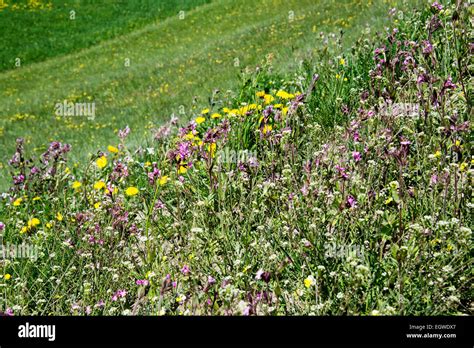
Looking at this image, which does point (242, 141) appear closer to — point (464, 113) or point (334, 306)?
point (464, 113)

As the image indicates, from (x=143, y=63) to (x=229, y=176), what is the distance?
1695 centimetres

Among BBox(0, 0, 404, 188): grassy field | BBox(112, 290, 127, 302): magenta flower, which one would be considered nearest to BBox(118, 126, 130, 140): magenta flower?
BBox(112, 290, 127, 302): magenta flower

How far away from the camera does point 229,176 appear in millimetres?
3971

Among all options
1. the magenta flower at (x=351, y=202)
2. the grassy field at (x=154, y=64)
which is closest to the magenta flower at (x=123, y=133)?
the magenta flower at (x=351, y=202)

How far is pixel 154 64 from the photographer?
19.4 m

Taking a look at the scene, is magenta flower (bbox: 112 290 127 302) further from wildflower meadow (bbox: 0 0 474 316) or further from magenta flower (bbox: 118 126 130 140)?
magenta flower (bbox: 118 126 130 140)

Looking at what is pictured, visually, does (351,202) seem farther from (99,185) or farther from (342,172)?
(99,185)

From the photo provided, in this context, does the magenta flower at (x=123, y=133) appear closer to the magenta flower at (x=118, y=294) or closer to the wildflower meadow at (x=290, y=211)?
the wildflower meadow at (x=290, y=211)

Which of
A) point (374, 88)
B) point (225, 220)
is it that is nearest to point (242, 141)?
point (374, 88)

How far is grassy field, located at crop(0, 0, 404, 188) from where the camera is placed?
13.5 m

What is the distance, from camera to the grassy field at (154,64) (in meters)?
13.5

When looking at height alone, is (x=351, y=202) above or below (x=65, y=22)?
below

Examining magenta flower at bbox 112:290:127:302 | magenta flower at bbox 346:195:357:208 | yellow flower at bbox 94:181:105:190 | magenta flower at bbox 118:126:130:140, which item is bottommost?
magenta flower at bbox 112:290:127:302

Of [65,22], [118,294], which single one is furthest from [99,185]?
[65,22]
